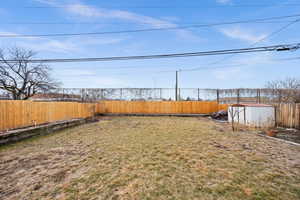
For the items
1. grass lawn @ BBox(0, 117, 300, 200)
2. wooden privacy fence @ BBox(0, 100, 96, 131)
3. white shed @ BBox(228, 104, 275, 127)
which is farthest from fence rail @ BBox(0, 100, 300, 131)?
grass lawn @ BBox(0, 117, 300, 200)

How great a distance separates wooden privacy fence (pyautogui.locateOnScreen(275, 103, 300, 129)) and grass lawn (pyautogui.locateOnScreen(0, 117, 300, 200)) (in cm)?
408

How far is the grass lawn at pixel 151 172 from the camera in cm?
224

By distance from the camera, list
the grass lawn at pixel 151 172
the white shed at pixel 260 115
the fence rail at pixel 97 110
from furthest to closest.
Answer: the white shed at pixel 260 115 < the fence rail at pixel 97 110 < the grass lawn at pixel 151 172

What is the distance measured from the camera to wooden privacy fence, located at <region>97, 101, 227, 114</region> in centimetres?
1491

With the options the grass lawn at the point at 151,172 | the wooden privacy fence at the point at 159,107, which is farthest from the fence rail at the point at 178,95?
the grass lawn at the point at 151,172

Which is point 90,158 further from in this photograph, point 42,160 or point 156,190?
point 156,190

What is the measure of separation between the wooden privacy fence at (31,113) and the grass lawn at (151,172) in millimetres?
1964

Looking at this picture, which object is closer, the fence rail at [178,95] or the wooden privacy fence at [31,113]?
the wooden privacy fence at [31,113]

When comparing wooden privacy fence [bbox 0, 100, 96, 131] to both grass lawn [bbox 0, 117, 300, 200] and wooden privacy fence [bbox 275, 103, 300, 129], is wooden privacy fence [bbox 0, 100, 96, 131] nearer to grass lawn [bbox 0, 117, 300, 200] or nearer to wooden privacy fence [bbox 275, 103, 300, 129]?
grass lawn [bbox 0, 117, 300, 200]

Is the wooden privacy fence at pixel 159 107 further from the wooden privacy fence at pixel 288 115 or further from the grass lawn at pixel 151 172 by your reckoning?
the grass lawn at pixel 151 172

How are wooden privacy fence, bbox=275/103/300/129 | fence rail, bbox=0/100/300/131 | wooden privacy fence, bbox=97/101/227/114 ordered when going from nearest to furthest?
fence rail, bbox=0/100/300/131 → wooden privacy fence, bbox=275/103/300/129 → wooden privacy fence, bbox=97/101/227/114

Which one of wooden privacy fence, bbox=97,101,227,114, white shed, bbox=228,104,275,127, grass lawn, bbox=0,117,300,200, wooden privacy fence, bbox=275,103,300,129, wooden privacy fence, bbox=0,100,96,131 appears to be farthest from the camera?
wooden privacy fence, bbox=97,101,227,114

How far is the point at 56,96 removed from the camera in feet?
55.3

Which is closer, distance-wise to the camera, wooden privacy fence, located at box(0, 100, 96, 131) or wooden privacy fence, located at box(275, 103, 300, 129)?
wooden privacy fence, located at box(0, 100, 96, 131)
